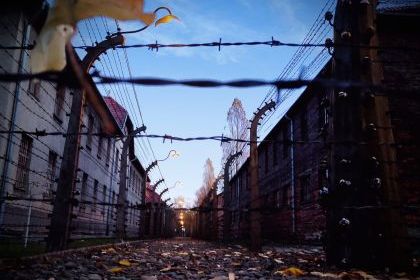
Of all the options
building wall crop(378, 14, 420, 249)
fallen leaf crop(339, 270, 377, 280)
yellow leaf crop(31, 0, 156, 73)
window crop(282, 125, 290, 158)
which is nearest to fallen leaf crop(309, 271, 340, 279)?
fallen leaf crop(339, 270, 377, 280)

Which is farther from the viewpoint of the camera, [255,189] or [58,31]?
[255,189]

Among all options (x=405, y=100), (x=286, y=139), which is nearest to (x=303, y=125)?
(x=286, y=139)

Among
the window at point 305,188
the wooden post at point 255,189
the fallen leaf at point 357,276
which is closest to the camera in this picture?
the fallen leaf at point 357,276

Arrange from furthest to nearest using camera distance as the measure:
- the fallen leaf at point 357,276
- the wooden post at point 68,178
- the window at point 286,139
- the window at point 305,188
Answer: the window at point 286,139, the window at point 305,188, the wooden post at point 68,178, the fallen leaf at point 357,276

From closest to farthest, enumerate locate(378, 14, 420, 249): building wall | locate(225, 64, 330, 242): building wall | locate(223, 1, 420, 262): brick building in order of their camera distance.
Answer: locate(223, 1, 420, 262): brick building, locate(378, 14, 420, 249): building wall, locate(225, 64, 330, 242): building wall

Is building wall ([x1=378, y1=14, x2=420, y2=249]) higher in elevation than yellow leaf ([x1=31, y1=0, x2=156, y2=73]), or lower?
higher

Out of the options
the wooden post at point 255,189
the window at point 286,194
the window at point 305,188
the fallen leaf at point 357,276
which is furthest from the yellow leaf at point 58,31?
the window at point 286,194

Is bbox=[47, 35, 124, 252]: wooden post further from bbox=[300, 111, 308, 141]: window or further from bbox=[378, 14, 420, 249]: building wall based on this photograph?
bbox=[300, 111, 308, 141]: window

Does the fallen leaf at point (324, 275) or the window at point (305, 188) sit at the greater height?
the window at point (305, 188)

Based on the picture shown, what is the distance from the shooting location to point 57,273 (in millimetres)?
3709

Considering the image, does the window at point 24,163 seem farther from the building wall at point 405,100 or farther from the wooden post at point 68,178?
the building wall at point 405,100

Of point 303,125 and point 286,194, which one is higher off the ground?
point 303,125

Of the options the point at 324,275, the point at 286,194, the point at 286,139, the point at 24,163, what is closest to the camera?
the point at 324,275

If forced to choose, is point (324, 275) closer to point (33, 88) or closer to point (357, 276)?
point (357, 276)
